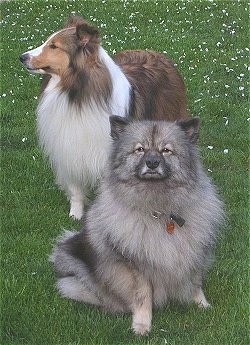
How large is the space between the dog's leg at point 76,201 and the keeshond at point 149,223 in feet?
5.99

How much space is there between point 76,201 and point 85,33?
5.59 feet

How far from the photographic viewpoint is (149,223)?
186 inches

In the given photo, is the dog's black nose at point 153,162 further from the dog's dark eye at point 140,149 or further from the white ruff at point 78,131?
the white ruff at point 78,131

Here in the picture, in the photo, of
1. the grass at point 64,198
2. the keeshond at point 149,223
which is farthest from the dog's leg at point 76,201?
the keeshond at point 149,223

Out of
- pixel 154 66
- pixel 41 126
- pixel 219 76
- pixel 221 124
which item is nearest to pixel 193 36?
pixel 219 76

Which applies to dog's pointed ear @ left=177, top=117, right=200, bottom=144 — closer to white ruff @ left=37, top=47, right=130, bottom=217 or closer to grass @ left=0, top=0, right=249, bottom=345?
grass @ left=0, top=0, right=249, bottom=345

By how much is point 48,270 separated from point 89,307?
67 cm

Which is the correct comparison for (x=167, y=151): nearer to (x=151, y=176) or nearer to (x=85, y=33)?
(x=151, y=176)

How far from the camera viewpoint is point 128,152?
4.58 m

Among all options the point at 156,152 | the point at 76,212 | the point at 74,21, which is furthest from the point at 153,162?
the point at 74,21

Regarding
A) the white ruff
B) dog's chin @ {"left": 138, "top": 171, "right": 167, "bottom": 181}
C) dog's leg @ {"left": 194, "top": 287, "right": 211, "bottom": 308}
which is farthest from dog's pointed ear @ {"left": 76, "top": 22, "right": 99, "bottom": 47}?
dog's leg @ {"left": 194, "top": 287, "right": 211, "bottom": 308}

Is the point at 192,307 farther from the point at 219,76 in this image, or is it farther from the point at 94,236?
the point at 219,76

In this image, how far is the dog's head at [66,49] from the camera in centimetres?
655

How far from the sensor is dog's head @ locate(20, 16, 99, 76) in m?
6.55
